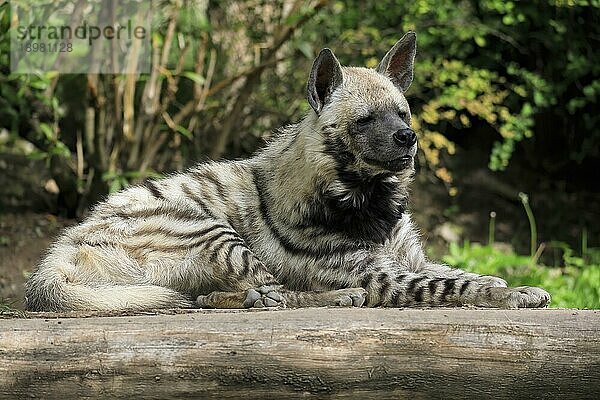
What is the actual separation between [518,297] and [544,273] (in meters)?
2.83

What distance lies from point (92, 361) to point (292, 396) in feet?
2.34

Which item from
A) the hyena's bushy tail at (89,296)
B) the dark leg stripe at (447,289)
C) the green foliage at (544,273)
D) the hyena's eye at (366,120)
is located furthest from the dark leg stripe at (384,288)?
the green foliage at (544,273)

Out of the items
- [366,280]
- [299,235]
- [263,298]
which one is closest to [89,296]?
[263,298]

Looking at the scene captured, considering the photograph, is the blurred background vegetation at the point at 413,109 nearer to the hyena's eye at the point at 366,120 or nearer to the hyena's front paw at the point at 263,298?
the hyena's eye at the point at 366,120

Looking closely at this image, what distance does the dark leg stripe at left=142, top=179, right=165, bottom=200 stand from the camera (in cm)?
448

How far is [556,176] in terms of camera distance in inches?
356

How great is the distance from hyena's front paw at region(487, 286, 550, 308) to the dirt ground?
3.01m

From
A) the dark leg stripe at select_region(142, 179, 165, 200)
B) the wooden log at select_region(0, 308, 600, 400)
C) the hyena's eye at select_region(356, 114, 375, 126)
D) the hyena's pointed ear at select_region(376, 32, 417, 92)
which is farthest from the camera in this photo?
the hyena's pointed ear at select_region(376, 32, 417, 92)

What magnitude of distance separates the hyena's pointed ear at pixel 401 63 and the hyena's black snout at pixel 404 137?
1.77 ft

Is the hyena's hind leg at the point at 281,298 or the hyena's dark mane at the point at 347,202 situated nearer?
the hyena's hind leg at the point at 281,298

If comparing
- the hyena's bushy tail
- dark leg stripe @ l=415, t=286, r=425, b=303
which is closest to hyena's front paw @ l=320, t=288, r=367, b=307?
dark leg stripe @ l=415, t=286, r=425, b=303

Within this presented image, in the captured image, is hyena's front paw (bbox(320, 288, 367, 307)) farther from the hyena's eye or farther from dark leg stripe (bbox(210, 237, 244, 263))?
the hyena's eye

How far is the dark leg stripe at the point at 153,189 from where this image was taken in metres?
4.48

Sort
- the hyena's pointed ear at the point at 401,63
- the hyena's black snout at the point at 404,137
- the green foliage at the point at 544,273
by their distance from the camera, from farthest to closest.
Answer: the green foliage at the point at 544,273
the hyena's pointed ear at the point at 401,63
the hyena's black snout at the point at 404,137
